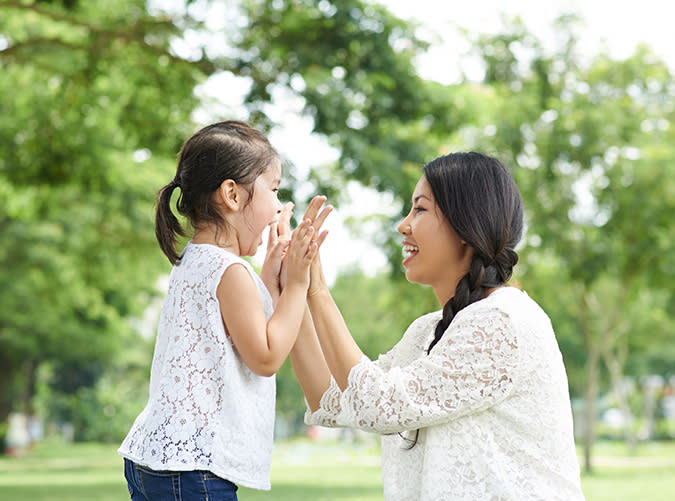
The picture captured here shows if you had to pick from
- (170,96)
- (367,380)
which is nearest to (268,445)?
(367,380)

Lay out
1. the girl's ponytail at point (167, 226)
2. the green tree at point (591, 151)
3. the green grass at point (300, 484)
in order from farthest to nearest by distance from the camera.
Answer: the green tree at point (591, 151), the green grass at point (300, 484), the girl's ponytail at point (167, 226)

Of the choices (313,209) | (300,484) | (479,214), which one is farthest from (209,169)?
(300,484)

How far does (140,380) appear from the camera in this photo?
59.1 m

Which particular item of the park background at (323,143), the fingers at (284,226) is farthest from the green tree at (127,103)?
the fingers at (284,226)

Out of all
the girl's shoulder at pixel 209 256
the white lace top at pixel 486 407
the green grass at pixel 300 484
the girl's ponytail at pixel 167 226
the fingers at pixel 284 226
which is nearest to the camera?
the white lace top at pixel 486 407

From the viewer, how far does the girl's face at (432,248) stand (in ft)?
9.66

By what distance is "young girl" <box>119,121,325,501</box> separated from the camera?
8.72 feet

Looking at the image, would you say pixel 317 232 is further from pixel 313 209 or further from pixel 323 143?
pixel 323 143

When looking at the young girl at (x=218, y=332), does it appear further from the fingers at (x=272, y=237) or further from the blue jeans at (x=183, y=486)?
the fingers at (x=272, y=237)

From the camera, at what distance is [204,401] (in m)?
2.67

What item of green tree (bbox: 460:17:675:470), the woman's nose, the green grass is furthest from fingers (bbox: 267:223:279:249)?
green tree (bbox: 460:17:675:470)

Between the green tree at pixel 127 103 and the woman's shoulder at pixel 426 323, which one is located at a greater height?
the green tree at pixel 127 103

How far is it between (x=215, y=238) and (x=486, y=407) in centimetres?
99

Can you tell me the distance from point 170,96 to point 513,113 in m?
7.76
